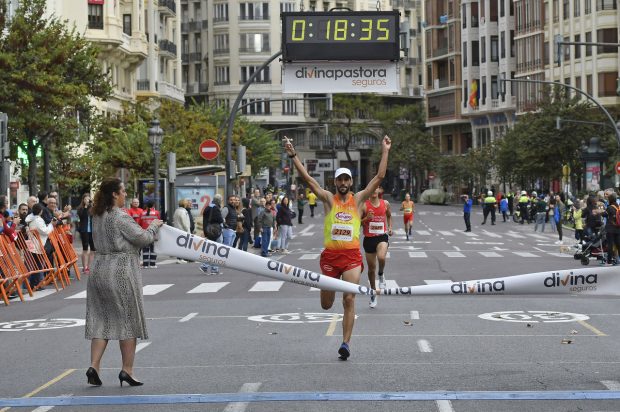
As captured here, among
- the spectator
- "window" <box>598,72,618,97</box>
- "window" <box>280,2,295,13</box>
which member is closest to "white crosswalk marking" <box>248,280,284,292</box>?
the spectator

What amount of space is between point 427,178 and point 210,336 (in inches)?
4560

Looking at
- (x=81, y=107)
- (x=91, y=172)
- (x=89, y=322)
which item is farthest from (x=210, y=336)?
(x=91, y=172)

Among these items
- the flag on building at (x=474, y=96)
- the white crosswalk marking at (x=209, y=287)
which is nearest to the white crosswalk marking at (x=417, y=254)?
the white crosswalk marking at (x=209, y=287)

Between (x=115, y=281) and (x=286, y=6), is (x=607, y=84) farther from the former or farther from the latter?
(x=115, y=281)

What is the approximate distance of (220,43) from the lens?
131750 millimetres

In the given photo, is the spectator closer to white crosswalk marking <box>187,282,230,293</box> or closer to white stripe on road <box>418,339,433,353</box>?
white crosswalk marking <box>187,282,230,293</box>

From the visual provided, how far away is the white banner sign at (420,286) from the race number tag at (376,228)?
7207mm

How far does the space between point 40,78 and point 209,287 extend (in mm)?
17278

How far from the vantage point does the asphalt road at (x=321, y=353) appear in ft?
37.4

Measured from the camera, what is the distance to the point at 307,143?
142000 mm

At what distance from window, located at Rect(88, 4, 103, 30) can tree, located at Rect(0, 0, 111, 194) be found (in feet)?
87.8

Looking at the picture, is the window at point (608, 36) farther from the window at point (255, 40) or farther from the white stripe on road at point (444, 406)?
the white stripe on road at point (444, 406)

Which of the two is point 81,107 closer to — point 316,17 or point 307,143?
point 316,17

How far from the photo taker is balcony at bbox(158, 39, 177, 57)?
91.7m
